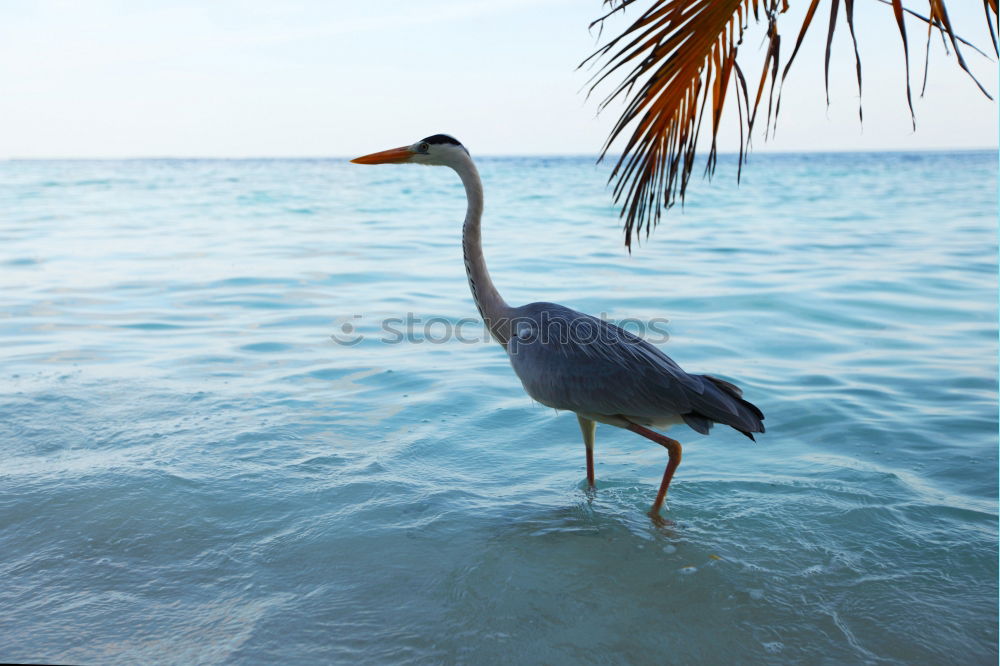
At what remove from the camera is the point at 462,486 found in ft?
14.9

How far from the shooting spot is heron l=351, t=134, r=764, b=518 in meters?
4.02

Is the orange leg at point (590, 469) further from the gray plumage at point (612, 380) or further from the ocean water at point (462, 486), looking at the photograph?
the gray plumage at point (612, 380)

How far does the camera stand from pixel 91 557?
3607 millimetres

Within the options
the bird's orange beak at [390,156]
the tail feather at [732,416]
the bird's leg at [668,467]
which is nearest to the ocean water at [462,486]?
the bird's leg at [668,467]

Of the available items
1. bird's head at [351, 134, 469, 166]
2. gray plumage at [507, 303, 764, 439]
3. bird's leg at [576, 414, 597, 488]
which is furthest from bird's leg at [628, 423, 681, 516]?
bird's head at [351, 134, 469, 166]

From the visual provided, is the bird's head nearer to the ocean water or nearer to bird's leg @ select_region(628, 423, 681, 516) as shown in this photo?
the ocean water

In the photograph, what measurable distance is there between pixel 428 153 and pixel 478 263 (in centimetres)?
68

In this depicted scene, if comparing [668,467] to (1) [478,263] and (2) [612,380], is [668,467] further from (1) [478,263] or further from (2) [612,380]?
(1) [478,263]

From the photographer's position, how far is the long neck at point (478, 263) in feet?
15.3

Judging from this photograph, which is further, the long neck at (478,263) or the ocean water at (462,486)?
the long neck at (478,263)

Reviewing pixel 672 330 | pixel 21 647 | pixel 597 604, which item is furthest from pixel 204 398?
pixel 672 330

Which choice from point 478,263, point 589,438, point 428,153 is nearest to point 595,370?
point 589,438

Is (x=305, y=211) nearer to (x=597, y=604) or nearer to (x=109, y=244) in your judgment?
(x=109, y=244)

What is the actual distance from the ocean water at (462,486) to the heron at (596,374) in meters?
0.50
